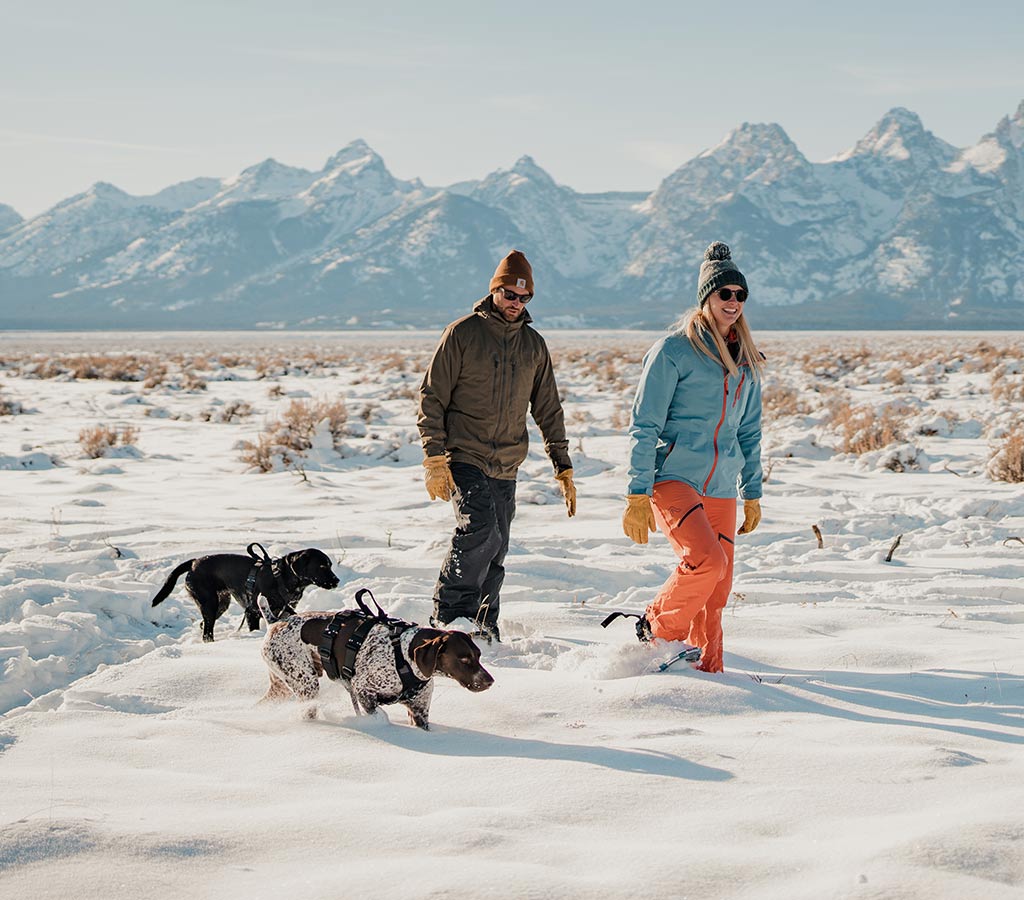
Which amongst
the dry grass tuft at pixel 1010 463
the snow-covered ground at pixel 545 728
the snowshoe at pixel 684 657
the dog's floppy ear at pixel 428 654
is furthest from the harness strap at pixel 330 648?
the dry grass tuft at pixel 1010 463

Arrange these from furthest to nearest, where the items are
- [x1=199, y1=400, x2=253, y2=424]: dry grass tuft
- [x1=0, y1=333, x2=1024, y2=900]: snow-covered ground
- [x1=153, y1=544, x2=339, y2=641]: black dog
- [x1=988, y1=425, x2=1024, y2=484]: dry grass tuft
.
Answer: [x1=199, y1=400, x2=253, y2=424]: dry grass tuft
[x1=988, y1=425, x2=1024, y2=484]: dry grass tuft
[x1=153, y1=544, x2=339, y2=641]: black dog
[x1=0, y1=333, x2=1024, y2=900]: snow-covered ground

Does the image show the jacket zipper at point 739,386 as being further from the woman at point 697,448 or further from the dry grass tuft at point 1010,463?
the dry grass tuft at point 1010,463

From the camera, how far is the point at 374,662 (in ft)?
11.6

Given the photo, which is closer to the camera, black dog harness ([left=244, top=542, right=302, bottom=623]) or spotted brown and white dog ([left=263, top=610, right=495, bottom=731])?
spotted brown and white dog ([left=263, top=610, right=495, bottom=731])

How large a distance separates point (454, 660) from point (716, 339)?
1627 millimetres

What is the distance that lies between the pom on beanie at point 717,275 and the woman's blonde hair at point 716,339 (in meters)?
0.07

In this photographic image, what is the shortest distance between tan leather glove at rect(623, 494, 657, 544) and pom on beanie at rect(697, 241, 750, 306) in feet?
2.60

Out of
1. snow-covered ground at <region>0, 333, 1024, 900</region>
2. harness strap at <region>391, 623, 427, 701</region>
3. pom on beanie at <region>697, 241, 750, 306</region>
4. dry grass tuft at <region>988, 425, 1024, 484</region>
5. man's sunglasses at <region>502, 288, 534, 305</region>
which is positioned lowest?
snow-covered ground at <region>0, 333, 1024, 900</region>

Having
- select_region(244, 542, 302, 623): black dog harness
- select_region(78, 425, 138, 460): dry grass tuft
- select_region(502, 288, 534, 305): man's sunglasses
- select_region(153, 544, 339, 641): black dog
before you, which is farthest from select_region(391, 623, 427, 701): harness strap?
select_region(78, 425, 138, 460): dry grass tuft

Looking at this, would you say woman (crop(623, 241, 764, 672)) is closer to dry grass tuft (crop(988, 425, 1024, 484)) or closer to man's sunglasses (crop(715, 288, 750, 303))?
man's sunglasses (crop(715, 288, 750, 303))

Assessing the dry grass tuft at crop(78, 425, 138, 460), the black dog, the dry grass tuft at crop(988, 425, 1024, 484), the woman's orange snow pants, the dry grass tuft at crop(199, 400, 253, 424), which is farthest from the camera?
the dry grass tuft at crop(199, 400, 253, 424)

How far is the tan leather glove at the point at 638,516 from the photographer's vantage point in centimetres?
399

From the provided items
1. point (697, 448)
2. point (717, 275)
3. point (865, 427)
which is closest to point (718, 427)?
point (697, 448)

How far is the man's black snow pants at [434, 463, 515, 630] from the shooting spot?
4590 mm
